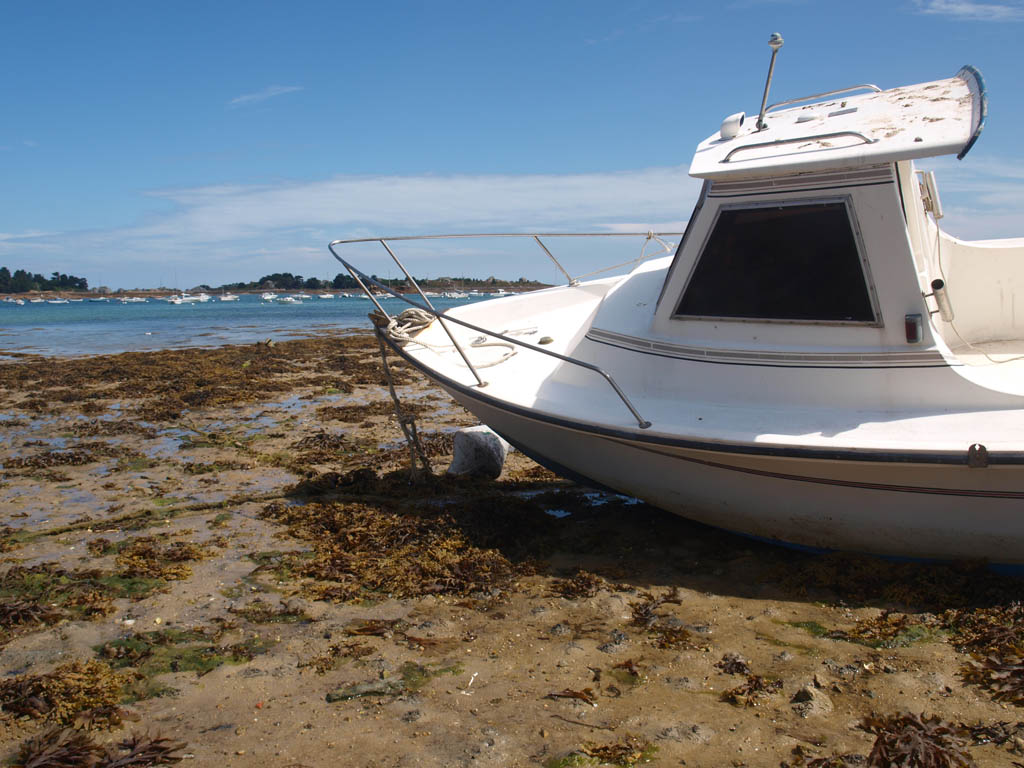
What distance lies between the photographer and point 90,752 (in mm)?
3035

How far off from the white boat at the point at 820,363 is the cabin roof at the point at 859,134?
0.02 meters

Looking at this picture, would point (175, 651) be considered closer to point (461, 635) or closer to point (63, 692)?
point (63, 692)

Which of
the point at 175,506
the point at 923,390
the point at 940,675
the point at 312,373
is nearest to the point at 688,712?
the point at 940,675

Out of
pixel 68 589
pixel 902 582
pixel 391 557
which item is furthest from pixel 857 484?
pixel 68 589

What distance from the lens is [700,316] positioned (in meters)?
5.22

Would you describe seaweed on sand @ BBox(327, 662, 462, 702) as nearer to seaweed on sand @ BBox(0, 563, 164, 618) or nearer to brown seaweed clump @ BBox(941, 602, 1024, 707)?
seaweed on sand @ BBox(0, 563, 164, 618)

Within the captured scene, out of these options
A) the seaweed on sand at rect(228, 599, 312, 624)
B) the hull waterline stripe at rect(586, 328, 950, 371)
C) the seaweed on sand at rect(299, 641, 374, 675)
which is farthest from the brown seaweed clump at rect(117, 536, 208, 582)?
the hull waterline stripe at rect(586, 328, 950, 371)

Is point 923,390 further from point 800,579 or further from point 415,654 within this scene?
point 415,654

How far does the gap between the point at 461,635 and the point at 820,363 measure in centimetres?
276

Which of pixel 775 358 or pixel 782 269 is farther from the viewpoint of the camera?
pixel 782 269

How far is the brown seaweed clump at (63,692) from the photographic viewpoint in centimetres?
337

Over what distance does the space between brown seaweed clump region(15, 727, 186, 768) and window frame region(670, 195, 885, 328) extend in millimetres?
4005

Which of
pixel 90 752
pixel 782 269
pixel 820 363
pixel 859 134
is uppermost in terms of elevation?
pixel 859 134

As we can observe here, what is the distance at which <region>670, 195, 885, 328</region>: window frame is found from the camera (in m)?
4.62
